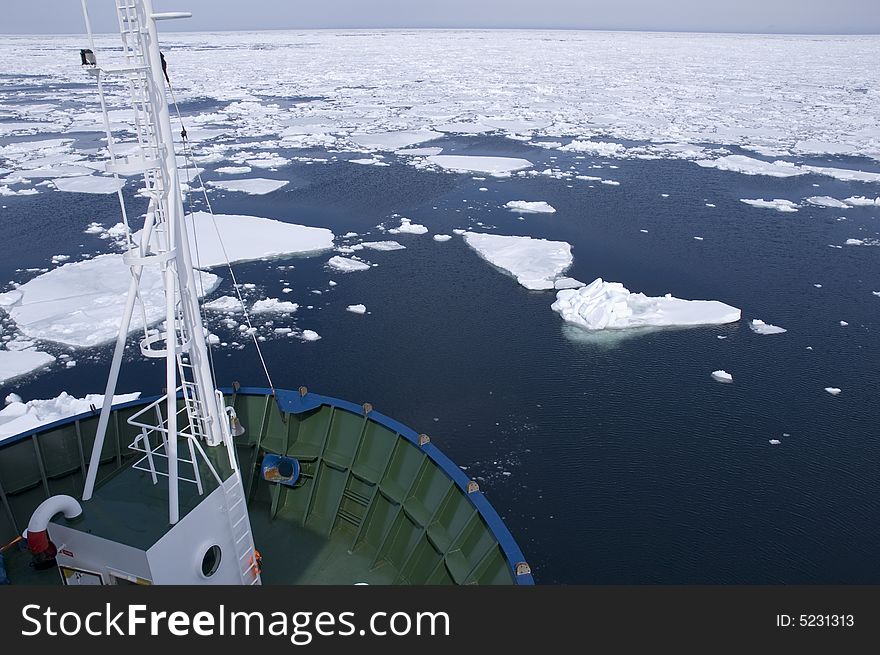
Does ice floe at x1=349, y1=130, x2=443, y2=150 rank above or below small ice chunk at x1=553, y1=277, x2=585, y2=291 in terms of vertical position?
below

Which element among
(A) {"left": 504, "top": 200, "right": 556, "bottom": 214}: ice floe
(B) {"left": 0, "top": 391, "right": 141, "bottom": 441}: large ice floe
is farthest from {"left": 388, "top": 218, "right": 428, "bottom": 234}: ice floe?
(B) {"left": 0, "top": 391, "right": 141, "bottom": 441}: large ice floe

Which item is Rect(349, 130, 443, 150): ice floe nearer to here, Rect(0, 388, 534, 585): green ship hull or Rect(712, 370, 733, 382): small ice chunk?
Rect(712, 370, 733, 382): small ice chunk

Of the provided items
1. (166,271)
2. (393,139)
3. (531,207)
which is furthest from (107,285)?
(393,139)

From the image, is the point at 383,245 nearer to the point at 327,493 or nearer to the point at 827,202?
the point at 327,493

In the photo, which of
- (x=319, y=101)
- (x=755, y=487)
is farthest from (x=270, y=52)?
(x=755, y=487)

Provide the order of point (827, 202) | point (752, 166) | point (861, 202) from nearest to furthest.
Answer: point (861, 202), point (827, 202), point (752, 166)

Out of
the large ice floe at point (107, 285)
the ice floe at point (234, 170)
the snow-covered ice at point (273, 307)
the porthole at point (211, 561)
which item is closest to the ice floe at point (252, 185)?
the ice floe at point (234, 170)

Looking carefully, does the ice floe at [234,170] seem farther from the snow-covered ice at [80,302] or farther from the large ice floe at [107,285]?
the snow-covered ice at [80,302]
